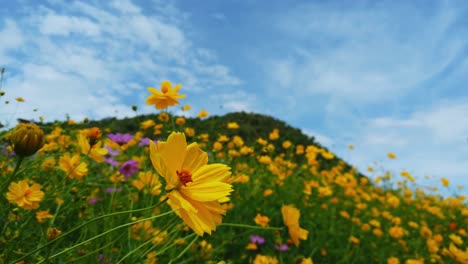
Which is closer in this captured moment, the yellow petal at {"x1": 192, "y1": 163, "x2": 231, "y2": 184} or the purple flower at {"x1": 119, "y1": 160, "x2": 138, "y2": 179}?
the yellow petal at {"x1": 192, "y1": 163, "x2": 231, "y2": 184}

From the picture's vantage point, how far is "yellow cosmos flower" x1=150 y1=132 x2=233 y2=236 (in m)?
0.69

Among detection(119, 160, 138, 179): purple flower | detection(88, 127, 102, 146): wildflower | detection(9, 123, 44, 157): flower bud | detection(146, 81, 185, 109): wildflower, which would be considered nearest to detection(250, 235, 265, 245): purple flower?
detection(119, 160, 138, 179): purple flower

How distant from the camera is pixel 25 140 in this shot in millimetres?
744

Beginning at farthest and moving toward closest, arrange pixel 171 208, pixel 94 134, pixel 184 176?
pixel 171 208
pixel 94 134
pixel 184 176

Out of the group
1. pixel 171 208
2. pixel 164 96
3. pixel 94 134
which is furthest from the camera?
pixel 171 208

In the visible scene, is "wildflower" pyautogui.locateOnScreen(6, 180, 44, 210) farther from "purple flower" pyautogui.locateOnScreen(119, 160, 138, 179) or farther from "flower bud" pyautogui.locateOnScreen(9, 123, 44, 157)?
"purple flower" pyautogui.locateOnScreen(119, 160, 138, 179)

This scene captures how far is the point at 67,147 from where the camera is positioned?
9.21ft

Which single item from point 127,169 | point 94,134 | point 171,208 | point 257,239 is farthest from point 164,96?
point 257,239

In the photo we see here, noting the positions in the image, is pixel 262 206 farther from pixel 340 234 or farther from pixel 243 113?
pixel 243 113

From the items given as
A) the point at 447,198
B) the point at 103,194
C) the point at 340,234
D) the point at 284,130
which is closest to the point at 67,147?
the point at 103,194

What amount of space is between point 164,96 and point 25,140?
95 centimetres

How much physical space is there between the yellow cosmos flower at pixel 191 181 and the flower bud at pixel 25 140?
25 centimetres

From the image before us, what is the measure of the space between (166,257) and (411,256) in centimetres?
235

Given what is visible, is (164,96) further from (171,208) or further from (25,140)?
(25,140)
